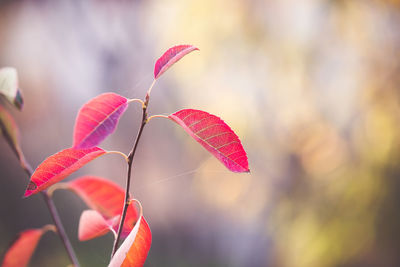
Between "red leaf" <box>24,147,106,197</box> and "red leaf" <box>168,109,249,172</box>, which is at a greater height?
"red leaf" <box>168,109,249,172</box>

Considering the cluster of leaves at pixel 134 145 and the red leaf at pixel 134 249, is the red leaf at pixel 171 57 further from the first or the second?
the red leaf at pixel 134 249

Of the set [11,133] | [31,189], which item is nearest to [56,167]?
[31,189]

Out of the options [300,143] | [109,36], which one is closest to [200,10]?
[109,36]

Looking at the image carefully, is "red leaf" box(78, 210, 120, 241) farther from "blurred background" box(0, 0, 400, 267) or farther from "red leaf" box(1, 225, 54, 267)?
"blurred background" box(0, 0, 400, 267)

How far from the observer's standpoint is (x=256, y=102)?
7.88 ft

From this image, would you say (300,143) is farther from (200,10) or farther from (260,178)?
(200,10)

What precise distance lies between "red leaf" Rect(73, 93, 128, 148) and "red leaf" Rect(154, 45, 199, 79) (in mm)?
42

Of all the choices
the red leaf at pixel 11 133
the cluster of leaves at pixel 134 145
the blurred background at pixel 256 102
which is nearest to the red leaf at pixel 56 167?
the cluster of leaves at pixel 134 145

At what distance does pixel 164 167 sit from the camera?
2760 mm

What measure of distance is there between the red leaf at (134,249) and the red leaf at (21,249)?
228 millimetres

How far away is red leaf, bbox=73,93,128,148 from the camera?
26cm

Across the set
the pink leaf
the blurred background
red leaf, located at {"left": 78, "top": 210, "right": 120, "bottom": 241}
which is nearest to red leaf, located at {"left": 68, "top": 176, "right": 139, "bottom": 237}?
red leaf, located at {"left": 78, "top": 210, "right": 120, "bottom": 241}

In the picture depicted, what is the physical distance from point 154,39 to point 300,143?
1258 mm

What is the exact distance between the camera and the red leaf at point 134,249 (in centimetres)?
28
